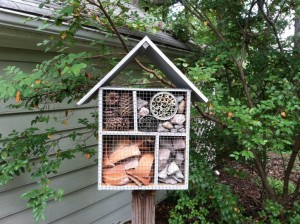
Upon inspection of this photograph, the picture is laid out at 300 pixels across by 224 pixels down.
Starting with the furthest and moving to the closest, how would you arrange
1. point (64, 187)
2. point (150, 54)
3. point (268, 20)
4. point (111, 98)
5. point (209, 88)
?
point (268, 20), point (209, 88), point (64, 187), point (150, 54), point (111, 98)

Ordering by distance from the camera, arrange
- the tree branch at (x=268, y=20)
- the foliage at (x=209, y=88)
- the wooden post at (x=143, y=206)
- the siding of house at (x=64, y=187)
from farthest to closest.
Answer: the tree branch at (x=268, y=20) → the siding of house at (x=64, y=187) → the foliage at (x=209, y=88) → the wooden post at (x=143, y=206)

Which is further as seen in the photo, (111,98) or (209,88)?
(209,88)

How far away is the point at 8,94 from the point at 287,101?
7.00ft

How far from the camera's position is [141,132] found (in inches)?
66.2

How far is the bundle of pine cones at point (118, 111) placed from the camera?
1684 mm

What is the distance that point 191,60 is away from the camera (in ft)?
13.4

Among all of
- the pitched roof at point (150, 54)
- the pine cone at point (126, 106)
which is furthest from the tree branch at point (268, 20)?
the pine cone at point (126, 106)

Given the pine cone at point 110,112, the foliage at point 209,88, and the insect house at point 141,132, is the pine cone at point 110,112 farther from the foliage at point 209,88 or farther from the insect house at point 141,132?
the foliage at point 209,88

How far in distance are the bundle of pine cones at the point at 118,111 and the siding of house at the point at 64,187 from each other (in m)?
1.16

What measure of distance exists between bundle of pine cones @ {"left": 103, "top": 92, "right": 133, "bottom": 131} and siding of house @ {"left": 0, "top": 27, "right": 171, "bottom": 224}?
1158mm

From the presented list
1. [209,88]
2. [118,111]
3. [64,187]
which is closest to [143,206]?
[118,111]

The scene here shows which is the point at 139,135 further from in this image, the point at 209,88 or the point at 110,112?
the point at 209,88

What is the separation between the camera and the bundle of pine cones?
66.3 inches

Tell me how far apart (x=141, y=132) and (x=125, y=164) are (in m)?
0.20
